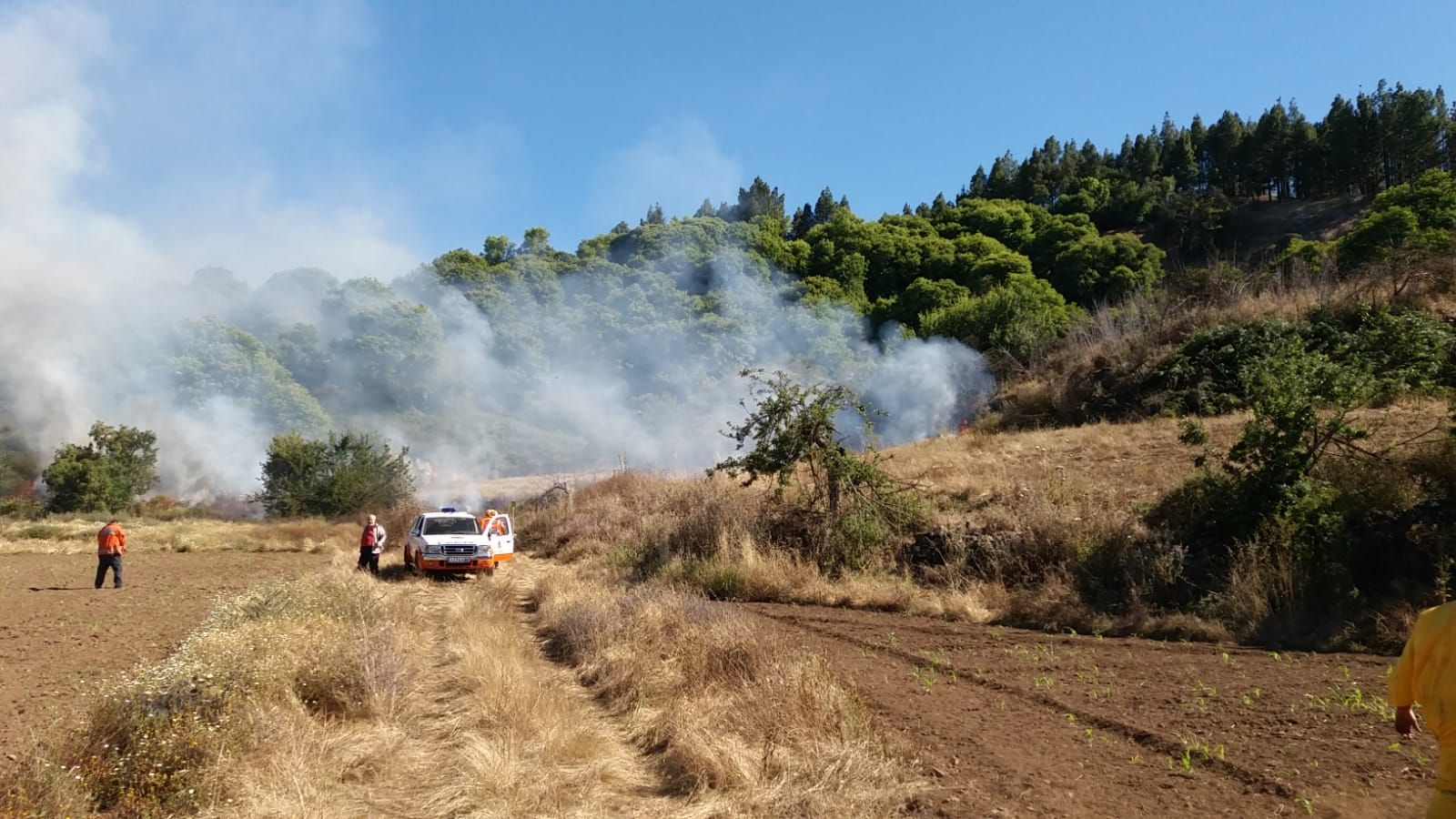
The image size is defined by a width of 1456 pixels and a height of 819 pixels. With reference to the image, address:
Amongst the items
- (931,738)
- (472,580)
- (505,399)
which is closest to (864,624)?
(931,738)

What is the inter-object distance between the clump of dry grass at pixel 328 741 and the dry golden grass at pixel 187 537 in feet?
78.2

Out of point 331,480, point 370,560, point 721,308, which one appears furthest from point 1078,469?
point 721,308

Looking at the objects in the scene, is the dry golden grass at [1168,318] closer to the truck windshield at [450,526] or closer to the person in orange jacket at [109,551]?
the truck windshield at [450,526]

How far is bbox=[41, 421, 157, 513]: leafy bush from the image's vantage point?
44344 mm

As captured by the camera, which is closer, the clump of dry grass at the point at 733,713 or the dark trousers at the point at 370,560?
the clump of dry grass at the point at 733,713

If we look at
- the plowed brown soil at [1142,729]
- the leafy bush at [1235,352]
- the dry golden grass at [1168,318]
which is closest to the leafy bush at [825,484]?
the plowed brown soil at [1142,729]

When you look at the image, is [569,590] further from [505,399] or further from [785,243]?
[785,243]

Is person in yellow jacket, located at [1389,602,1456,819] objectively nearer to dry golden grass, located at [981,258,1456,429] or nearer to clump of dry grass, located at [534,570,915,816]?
clump of dry grass, located at [534,570,915,816]

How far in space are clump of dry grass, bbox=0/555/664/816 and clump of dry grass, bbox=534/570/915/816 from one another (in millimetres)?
385

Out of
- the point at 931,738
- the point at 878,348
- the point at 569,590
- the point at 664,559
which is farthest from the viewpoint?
the point at 878,348

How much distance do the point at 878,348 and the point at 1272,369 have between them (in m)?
34.1

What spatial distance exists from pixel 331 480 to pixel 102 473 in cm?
1465

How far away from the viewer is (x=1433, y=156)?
64188mm

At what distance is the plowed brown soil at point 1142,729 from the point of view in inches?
188
